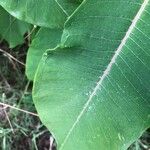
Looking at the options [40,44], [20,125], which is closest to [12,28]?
[40,44]

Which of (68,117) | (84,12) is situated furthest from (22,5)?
(68,117)

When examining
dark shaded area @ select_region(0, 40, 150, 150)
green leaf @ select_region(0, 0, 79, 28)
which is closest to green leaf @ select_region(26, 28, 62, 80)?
green leaf @ select_region(0, 0, 79, 28)

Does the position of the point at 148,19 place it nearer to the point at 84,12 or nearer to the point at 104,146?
the point at 84,12

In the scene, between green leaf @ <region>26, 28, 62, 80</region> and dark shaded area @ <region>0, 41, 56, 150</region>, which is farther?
dark shaded area @ <region>0, 41, 56, 150</region>

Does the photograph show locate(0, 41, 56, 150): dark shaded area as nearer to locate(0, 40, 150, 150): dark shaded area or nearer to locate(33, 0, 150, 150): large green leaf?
locate(0, 40, 150, 150): dark shaded area

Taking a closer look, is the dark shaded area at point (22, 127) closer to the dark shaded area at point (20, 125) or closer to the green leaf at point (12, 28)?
the dark shaded area at point (20, 125)

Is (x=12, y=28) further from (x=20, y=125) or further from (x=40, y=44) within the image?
(x=20, y=125)

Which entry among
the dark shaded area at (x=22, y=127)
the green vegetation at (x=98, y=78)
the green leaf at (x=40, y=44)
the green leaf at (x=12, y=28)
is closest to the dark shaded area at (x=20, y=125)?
the dark shaded area at (x=22, y=127)
